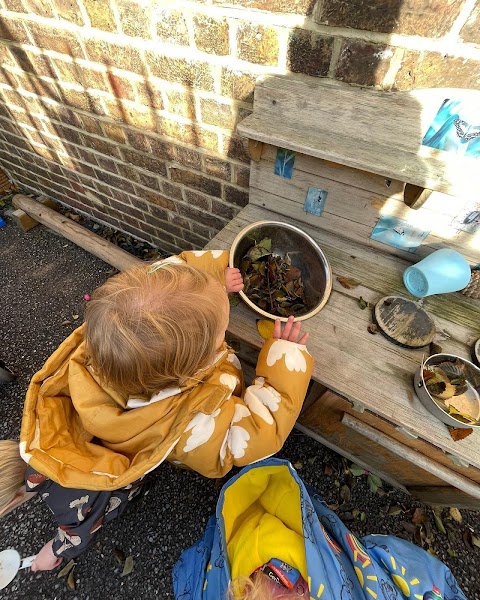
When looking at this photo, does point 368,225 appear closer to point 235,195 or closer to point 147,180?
point 235,195

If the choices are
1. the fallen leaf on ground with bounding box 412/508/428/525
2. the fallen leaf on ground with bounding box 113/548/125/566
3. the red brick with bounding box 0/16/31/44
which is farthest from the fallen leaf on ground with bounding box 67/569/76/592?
the red brick with bounding box 0/16/31/44

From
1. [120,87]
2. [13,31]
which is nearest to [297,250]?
[120,87]

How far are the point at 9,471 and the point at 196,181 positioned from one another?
1.56m

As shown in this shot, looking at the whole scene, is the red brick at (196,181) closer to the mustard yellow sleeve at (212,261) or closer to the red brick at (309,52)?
the mustard yellow sleeve at (212,261)

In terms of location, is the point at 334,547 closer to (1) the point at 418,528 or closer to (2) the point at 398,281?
(1) the point at 418,528

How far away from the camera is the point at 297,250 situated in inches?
54.2

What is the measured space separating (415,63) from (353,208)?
1.58 ft

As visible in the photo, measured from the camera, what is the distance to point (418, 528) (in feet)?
5.46

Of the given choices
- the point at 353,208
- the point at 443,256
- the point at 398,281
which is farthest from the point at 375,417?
the point at 353,208

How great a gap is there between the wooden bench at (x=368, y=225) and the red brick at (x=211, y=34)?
0.22 m

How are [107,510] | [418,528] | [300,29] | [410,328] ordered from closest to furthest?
[300,29], [410,328], [107,510], [418,528]

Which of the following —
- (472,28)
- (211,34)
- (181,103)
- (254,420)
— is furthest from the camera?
(181,103)

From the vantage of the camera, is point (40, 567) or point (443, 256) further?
point (40, 567)

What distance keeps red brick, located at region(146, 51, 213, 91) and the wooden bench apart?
0.33 metres
